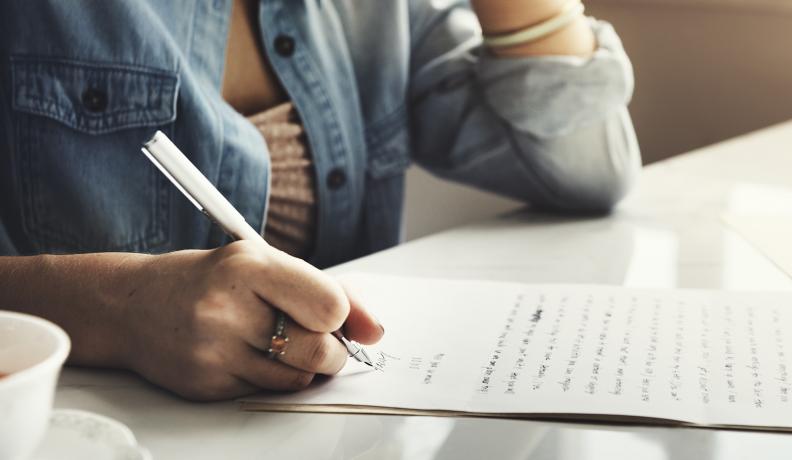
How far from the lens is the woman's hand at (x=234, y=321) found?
508 mm

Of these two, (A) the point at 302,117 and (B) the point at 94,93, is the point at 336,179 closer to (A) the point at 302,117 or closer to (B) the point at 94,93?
(A) the point at 302,117

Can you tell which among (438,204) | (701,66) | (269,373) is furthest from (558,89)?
(438,204)

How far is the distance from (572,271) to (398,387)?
0.28 m

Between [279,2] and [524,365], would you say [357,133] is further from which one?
Answer: [524,365]

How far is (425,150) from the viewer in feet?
3.60

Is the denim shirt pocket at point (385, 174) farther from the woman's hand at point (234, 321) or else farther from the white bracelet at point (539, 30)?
the woman's hand at point (234, 321)

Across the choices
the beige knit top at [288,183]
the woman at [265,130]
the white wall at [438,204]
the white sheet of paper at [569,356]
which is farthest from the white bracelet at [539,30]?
Answer: the white wall at [438,204]

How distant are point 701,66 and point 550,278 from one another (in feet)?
3.42

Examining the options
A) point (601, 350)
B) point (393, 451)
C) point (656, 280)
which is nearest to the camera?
point (393, 451)

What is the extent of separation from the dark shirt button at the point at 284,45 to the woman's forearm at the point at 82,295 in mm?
409

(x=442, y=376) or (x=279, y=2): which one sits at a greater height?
(x=279, y=2)

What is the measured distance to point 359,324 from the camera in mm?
545

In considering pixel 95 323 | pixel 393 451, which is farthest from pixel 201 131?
pixel 393 451

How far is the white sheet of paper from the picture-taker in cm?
52
